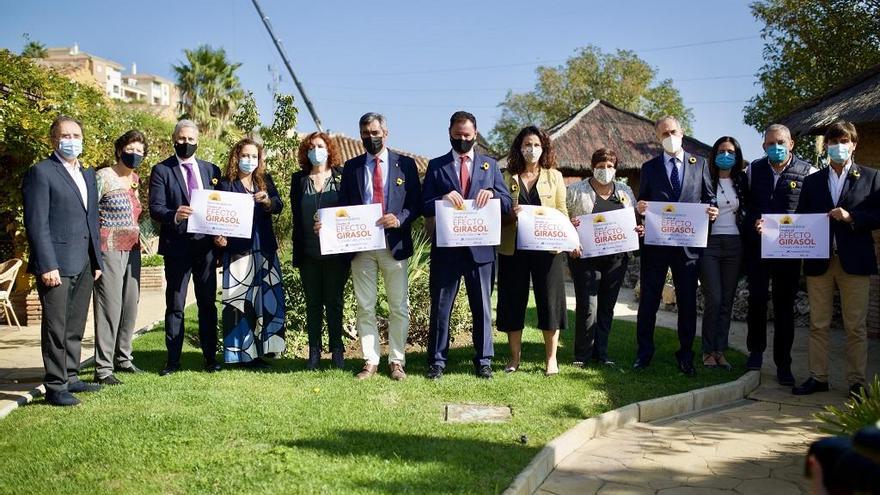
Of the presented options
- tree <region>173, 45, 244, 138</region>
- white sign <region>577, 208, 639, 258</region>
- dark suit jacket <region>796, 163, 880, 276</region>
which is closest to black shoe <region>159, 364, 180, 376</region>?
white sign <region>577, 208, 639, 258</region>

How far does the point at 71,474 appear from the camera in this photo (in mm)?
→ 4438

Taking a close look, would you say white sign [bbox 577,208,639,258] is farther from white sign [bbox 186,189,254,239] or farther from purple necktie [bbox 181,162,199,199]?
purple necktie [bbox 181,162,199,199]

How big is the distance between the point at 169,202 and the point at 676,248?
487 cm

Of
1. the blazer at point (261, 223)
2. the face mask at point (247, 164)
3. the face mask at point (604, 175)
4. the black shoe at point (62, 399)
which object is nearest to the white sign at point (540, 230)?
the face mask at point (604, 175)

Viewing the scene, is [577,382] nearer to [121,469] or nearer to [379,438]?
[379,438]

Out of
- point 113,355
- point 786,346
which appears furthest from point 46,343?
point 786,346

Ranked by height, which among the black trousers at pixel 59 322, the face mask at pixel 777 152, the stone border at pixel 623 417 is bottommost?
the stone border at pixel 623 417

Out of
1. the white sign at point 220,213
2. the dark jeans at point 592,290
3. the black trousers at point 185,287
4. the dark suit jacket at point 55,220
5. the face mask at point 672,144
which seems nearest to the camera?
the dark suit jacket at point 55,220

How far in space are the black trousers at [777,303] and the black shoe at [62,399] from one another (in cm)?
619

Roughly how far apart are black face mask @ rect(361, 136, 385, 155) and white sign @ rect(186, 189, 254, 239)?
1.22m

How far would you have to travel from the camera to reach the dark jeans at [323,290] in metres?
7.17

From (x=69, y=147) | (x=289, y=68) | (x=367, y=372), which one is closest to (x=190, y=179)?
(x=69, y=147)

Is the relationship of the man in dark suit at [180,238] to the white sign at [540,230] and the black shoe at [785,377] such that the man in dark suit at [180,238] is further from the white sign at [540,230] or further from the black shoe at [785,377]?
the black shoe at [785,377]

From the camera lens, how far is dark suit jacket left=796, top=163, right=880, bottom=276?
6.44 meters
